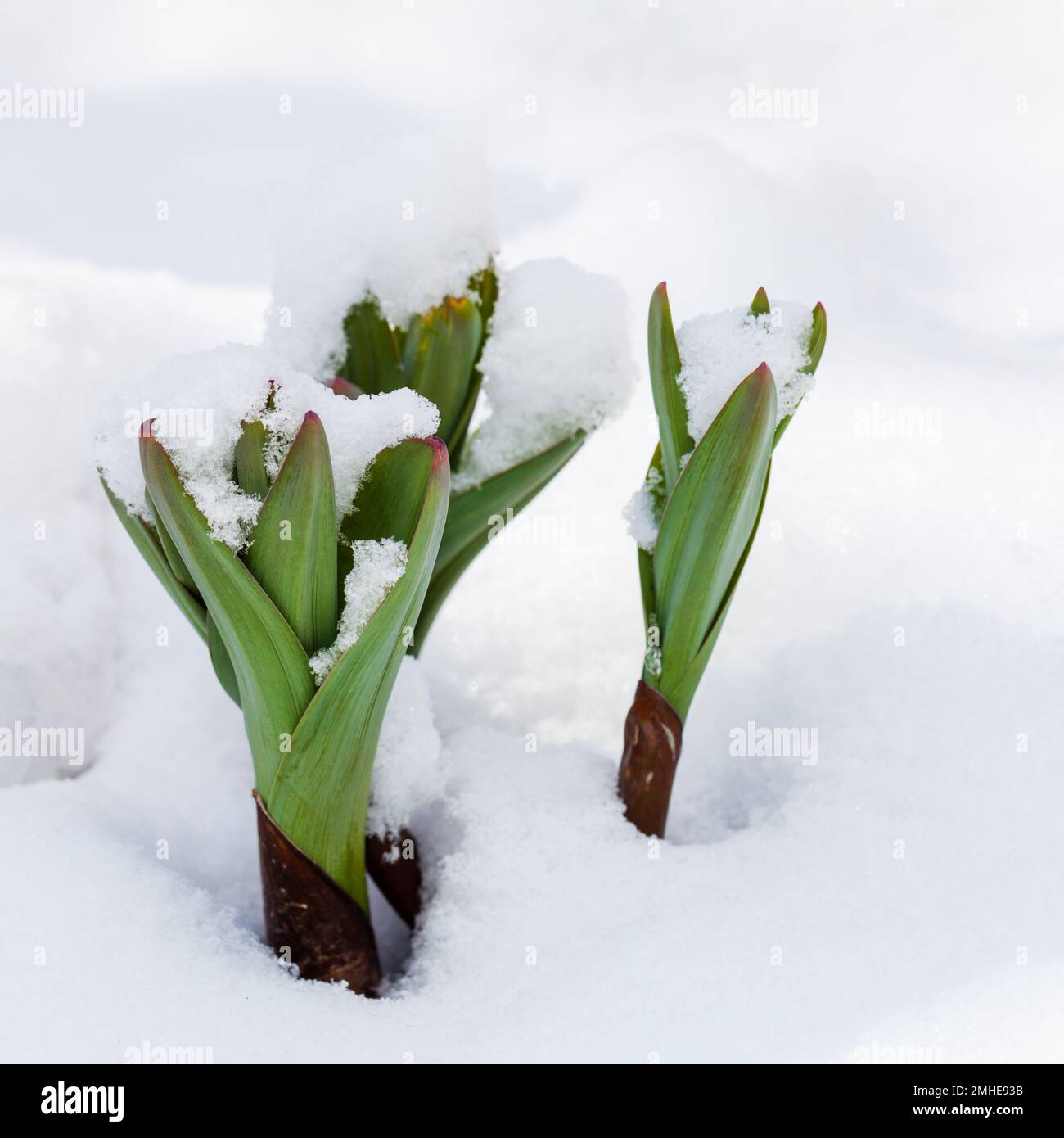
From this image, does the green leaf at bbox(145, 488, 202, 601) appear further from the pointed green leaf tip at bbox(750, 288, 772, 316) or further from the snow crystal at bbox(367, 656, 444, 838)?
the pointed green leaf tip at bbox(750, 288, 772, 316)

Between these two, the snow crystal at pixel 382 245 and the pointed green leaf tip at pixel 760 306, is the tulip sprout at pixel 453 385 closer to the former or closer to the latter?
the snow crystal at pixel 382 245

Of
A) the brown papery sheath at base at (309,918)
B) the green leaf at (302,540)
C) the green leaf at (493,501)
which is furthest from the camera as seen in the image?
the green leaf at (493,501)

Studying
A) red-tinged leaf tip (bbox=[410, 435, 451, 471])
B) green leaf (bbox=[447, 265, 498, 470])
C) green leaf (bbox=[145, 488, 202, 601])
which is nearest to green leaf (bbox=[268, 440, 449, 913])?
red-tinged leaf tip (bbox=[410, 435, 451, 471])

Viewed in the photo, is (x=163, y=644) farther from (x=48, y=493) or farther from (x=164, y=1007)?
(x=164, y=1007)

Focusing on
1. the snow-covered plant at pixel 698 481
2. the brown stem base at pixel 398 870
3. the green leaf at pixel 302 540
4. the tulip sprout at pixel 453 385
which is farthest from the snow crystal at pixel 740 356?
the brown stem base at pixel 398 870

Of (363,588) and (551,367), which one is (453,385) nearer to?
(551,367)

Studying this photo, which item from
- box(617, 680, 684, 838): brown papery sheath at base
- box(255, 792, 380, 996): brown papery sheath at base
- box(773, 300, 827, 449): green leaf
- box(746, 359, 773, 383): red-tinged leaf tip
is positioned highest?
box(773, 300, 827, 449): green leaf
